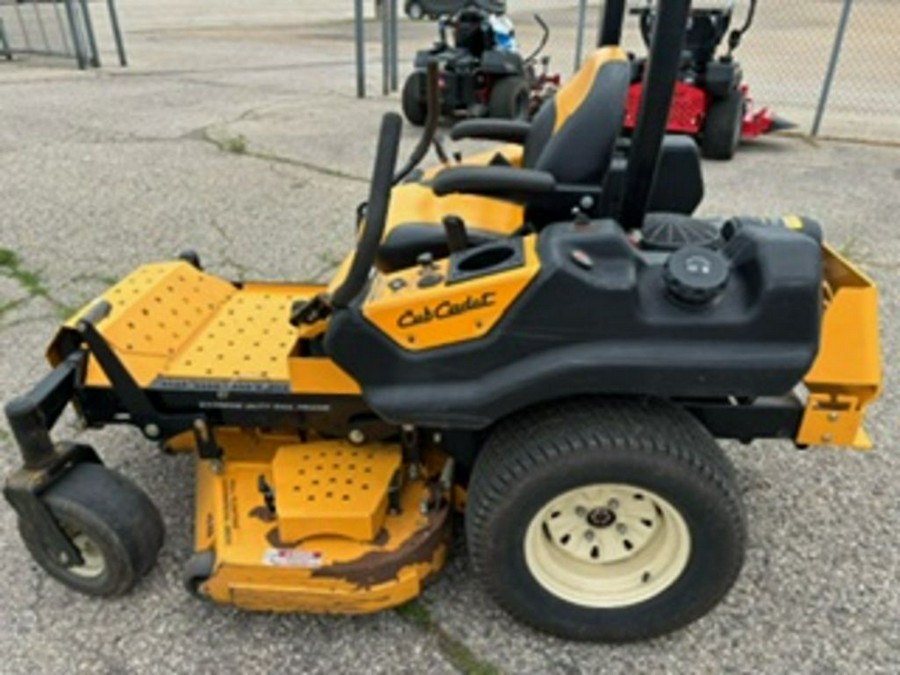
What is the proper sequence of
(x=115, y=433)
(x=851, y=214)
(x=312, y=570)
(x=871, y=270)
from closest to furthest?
(x=312, y=570) < (x=115, y=433) < (x=871, y=270) < (x=851, y=214)

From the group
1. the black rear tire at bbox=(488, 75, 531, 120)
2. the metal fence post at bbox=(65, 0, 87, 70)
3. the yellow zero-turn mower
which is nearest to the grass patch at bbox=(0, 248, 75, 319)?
the yellow zero-turn mower

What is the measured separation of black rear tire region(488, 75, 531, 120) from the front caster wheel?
17.3 ft

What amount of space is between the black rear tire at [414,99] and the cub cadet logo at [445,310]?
537cm

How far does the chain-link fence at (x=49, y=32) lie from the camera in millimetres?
10094

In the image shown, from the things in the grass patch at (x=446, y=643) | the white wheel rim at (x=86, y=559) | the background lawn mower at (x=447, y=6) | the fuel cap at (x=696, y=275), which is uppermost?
the fuel cap at (x=696, y=275)

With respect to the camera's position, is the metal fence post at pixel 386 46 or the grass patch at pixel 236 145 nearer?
the grass patch at pixel 236 145

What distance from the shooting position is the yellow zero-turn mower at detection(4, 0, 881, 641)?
1.67m

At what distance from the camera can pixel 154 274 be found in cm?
262

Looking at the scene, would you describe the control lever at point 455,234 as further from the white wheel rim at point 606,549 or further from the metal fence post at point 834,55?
the metal fence post at point 834,55

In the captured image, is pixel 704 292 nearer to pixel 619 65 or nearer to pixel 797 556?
pixel 619 65

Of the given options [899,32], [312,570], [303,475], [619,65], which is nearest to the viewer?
[312,570]

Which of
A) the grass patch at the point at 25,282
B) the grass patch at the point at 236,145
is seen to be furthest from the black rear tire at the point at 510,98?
the grass patch at the point at 25,282

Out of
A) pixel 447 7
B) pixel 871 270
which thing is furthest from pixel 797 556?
pixel 447 7

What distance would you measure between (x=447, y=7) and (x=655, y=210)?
17.6ft
